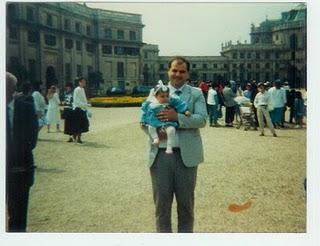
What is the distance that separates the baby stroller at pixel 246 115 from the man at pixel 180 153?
6.66 feet

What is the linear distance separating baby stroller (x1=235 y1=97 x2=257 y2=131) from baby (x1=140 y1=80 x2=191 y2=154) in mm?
2065

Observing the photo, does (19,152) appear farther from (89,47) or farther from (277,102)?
(277,102)

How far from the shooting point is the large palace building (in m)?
2.84

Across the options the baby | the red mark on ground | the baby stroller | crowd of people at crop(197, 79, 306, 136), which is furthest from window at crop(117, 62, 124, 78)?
the baby stroller

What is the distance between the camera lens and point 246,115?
14.6ft

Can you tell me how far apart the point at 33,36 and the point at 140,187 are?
120 centimetres

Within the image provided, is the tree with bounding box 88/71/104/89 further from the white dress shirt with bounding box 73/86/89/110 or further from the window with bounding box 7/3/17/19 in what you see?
the window with bounding box 7/3/17/19

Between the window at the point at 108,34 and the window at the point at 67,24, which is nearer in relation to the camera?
the window at the point at 67,24

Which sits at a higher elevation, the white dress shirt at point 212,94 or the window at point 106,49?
the window at point 106,49

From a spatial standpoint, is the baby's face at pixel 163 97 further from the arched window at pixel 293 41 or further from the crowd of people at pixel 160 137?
the arched window at pixel 293 41

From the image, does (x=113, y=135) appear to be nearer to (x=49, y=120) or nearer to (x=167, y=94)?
(x=49, y=120)

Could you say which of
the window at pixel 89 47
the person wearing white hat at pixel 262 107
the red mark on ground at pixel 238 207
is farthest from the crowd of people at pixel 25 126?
the person wearing white hat at pixel 262 107

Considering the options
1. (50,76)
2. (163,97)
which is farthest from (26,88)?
(163,97)

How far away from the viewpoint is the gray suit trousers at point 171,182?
214cm
